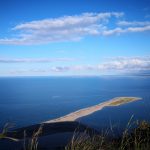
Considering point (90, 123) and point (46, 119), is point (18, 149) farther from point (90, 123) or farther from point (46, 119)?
point (46, 119)

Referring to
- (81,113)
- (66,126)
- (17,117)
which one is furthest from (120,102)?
(66,126)

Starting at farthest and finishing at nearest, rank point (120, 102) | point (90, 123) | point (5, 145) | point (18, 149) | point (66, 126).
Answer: point (120, 102)
point (90, 123)
point (66, 126)
point (5, 145)
point (18, 149)

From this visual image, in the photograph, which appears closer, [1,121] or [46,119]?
[1,121]

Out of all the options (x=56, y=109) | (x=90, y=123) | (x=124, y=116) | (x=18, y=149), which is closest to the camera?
(x=18, y=149)

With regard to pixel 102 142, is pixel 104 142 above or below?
below

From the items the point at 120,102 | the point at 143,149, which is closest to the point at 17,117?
the point at 120,102

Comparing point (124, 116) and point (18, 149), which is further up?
point (18, 149)

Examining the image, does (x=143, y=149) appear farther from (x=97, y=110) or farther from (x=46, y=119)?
(x=97, y=110)

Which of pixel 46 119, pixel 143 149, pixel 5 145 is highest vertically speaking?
pixel 143 149

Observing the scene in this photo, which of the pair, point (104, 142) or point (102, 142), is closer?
point (102, 142)
